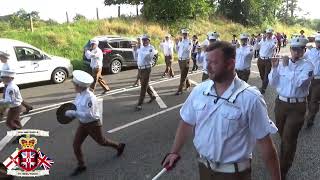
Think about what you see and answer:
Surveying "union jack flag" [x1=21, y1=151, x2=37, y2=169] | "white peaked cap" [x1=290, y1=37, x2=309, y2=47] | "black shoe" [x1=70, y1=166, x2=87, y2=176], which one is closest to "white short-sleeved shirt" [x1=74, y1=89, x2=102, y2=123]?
"black shoe" [x1=70, y1=166, x2=87, y2=176]

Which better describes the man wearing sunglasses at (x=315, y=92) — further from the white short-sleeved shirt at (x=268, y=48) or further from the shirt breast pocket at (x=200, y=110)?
the shirt breast pocket at (x=200, y=110)

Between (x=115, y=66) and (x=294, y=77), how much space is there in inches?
512

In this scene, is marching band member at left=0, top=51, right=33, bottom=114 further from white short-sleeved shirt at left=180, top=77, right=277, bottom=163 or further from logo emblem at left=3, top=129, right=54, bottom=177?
white short-sleeved shirt at left=180, top=77, right=277, bottom=163

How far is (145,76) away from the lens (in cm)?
1085

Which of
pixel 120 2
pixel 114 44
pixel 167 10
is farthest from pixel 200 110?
pixel 120 2

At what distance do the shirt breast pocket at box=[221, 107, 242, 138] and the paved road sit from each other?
3072 mm

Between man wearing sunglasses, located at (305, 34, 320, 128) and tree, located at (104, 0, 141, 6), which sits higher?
tree, located at (104, 0, 141, 6)

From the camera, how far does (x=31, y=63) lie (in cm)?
1462

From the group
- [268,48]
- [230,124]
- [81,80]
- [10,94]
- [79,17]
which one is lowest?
[10,94]

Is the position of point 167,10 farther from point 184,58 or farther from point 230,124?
→ point 230,124

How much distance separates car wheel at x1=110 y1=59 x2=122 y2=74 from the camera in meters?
18.1

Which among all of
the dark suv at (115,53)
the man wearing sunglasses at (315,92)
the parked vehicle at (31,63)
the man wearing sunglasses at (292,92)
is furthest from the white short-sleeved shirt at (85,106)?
the dark suv at (115,53)

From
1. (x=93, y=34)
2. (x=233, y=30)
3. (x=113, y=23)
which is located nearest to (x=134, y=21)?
(x=113, y=23)

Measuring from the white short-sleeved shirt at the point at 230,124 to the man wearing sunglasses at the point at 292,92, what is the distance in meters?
2.60
